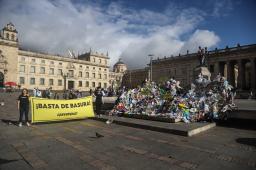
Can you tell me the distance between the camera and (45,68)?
67.3m

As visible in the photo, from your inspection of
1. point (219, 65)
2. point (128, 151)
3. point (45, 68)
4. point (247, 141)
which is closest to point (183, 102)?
point (247, 141)

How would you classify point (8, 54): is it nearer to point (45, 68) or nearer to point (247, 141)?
point (45, 68)

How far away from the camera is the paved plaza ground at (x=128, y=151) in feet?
14.7


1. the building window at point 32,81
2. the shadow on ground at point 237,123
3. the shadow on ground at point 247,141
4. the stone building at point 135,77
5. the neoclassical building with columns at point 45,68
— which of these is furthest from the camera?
the stone building at point 135,77

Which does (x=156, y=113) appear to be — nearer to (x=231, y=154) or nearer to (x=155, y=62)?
(x=231, y=154)

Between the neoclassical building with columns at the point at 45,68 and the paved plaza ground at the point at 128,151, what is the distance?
37.8 m

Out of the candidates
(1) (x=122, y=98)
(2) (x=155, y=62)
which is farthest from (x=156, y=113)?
(2) (x=155, y=62)

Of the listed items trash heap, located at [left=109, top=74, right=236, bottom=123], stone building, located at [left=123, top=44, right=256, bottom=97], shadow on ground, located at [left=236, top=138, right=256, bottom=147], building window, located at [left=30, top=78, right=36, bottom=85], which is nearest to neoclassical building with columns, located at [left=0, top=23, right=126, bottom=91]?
building window, located at [left=30, top=78, right=36, bottom=85]

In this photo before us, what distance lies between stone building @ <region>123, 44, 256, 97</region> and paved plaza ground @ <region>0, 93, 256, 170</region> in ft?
126

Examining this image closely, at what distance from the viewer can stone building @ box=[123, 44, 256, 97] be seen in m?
52.2

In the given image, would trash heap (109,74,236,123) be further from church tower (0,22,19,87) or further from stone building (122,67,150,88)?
stone building (122,67,150,88)

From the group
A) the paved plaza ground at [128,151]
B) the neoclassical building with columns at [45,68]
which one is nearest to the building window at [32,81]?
the neoclassical building with columns at [45,68]

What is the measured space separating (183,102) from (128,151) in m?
6.02

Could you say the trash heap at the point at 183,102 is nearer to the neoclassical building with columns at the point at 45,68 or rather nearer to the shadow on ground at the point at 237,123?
the shadow on ground at the point at 237,123
